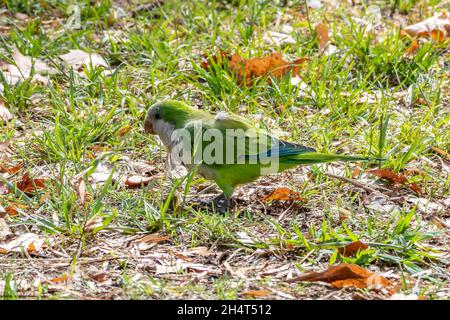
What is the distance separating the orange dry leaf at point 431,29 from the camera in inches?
261

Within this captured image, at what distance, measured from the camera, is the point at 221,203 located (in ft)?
16.1

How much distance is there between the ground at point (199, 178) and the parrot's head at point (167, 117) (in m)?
0.26

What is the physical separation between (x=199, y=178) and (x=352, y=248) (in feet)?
4.42

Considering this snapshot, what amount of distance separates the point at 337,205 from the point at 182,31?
2.66 m

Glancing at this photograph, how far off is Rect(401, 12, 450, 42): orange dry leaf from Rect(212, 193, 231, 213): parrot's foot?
8.14ft

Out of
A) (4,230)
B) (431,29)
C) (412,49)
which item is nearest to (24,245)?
(4,230)

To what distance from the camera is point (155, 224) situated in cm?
446

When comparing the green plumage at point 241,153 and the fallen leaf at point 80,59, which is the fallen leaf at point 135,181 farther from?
the fallen leaf at point 80,59

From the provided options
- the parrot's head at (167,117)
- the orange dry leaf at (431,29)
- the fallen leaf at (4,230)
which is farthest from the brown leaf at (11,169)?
the orange dry leaf at (431,29)

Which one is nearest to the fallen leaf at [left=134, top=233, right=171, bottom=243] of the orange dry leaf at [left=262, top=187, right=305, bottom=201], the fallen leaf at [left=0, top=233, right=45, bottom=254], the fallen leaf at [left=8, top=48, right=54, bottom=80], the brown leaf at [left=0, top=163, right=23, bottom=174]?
the fallen leaf at [left=0, top=233, right=45, bottom=254]

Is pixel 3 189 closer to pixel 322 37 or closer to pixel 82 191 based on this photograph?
pixel 82 191
